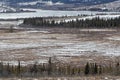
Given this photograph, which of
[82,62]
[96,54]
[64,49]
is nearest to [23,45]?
[64,49]

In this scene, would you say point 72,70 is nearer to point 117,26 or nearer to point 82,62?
point 82,62

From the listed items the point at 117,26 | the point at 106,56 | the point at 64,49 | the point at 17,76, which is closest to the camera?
the point at 17,76

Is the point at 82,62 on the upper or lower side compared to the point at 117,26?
upper

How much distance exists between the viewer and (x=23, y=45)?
50562mm

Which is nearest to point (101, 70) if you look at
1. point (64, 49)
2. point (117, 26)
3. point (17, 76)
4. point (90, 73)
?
point (90, 73)

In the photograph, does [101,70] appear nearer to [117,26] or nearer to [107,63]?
[107,63]

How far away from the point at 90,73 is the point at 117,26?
5914 centimetres

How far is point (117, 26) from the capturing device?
86562 millimetres

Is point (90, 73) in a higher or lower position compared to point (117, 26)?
higher

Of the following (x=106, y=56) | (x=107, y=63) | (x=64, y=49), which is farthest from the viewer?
(x=64, y=49)

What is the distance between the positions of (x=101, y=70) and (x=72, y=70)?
189 cm

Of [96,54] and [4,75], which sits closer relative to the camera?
[4,75]

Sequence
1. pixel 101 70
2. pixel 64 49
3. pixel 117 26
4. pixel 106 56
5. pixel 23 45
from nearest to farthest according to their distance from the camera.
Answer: pixel 101 70
pixel 106 56
pixel 64 49
pixel 23 45
pixel 117 26

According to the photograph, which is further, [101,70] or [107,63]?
[107,63]
